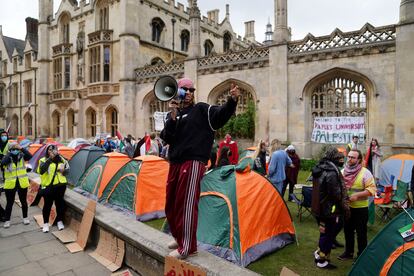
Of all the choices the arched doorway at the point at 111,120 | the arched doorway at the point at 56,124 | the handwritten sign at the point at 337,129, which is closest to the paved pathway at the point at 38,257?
the handwritten sign at the point at 337,129

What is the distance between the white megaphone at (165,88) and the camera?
119 inches

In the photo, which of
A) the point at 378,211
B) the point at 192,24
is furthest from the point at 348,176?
the point at 192,24

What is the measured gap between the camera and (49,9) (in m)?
27.6

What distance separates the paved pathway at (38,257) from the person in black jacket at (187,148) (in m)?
2.05

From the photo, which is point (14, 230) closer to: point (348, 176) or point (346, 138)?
point (348, 176)

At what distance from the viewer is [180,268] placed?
125 inches

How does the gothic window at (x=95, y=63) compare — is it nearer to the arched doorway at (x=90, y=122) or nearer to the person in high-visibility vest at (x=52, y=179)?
the arched doorway at (x=90, y=122)

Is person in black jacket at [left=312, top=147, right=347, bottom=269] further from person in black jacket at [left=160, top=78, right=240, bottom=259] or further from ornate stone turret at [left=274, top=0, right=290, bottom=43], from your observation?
ornate stone turret at [left=274, top=0, right=290, bottom=43]

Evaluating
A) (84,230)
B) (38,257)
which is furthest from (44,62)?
(38,257)

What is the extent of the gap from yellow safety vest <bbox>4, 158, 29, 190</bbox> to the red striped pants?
181 inches

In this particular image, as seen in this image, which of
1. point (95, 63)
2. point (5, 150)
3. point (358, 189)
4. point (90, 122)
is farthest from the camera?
point (90, 122)

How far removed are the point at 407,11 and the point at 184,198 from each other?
41.5ft

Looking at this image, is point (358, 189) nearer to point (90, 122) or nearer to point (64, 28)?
point (90, 122)

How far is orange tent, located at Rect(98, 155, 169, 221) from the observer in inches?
257
